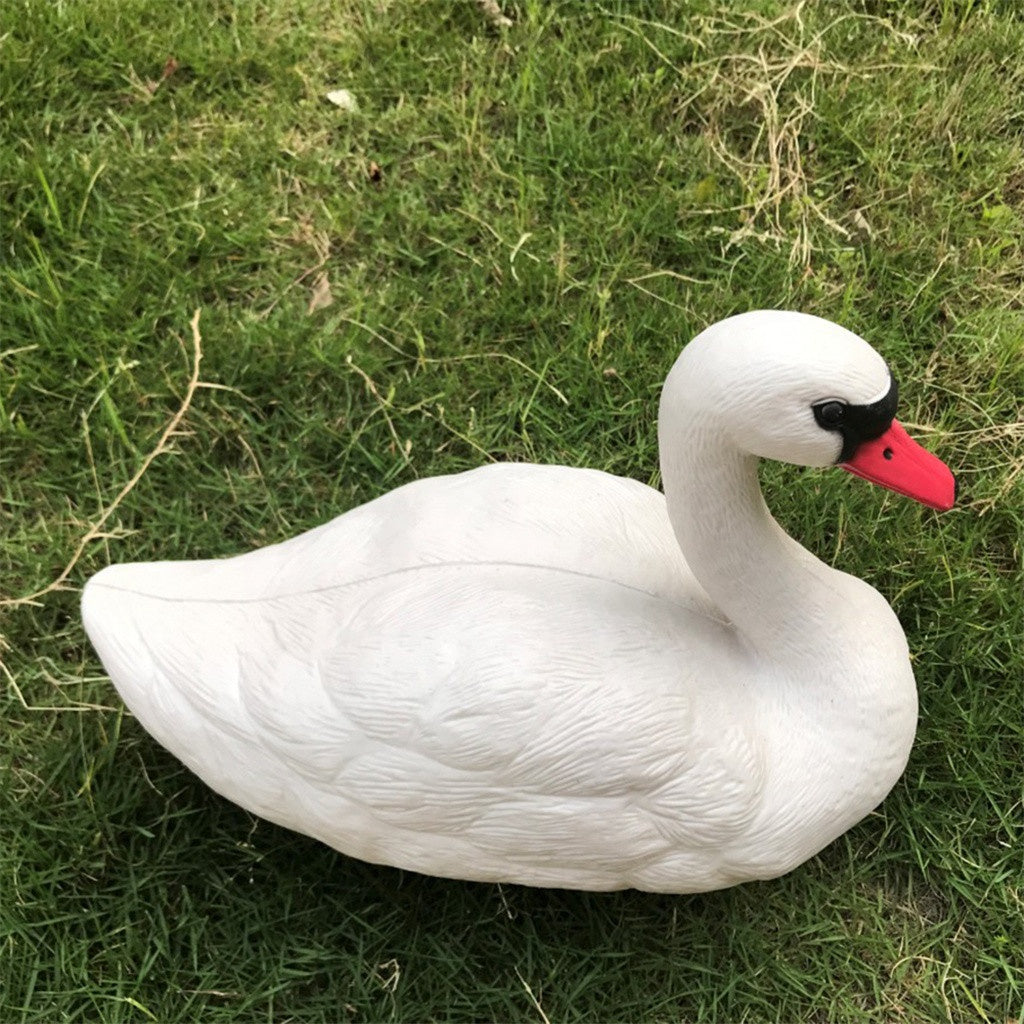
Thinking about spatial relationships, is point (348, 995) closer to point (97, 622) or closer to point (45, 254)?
point (97, 622)

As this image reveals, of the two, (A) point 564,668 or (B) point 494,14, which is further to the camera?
(B) point 494,14

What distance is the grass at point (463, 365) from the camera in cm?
156

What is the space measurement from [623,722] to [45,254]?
1.47 metres

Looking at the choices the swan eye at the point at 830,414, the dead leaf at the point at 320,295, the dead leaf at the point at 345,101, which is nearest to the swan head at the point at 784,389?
the swan eye at the point at 830,414

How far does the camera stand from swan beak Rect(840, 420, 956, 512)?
110 cm

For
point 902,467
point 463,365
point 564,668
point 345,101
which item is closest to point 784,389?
point 902,467

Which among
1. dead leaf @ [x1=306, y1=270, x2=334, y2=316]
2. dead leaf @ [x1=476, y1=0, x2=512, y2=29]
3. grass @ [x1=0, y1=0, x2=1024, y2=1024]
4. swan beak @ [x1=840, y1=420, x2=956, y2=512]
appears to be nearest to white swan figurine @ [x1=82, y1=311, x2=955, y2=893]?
swan beak @ [x1=840, y1=420, x2=956, y2=512]

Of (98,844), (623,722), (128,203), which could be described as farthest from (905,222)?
(98,844)

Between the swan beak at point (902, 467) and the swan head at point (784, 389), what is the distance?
21 millimetres

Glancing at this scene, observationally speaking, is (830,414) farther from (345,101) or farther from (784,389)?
(345,101)

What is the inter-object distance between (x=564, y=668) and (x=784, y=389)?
38 centimetres

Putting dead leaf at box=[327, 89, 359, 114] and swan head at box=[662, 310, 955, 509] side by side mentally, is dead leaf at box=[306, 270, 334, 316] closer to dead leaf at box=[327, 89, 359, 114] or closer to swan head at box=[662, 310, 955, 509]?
dead leaf at box=[327, 89, 359, 114]

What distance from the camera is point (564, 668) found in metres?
1.15

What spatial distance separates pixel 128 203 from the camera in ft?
6.66
